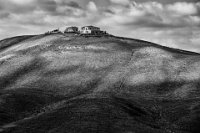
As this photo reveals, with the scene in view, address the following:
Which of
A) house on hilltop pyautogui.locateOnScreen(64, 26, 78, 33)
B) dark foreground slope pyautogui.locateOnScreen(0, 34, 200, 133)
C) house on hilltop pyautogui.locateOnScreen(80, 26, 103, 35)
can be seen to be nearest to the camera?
dark foreground slope pyautogui.locateOnScreen(0, 34, 200, 133)

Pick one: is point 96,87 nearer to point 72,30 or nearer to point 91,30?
point 91,30

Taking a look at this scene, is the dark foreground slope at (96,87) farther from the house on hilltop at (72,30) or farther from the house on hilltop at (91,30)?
the house on hilltop at (72,30)

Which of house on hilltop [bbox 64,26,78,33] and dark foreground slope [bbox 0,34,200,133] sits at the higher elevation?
house on hilltop [bbox 64,26,78,33]

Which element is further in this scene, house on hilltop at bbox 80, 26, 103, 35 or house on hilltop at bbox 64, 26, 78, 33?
house on hilltop at bbox 64, 26, 78, 33

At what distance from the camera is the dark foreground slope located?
59.3 m

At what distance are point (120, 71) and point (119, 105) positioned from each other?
36.4 metres

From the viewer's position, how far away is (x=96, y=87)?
95.7 m

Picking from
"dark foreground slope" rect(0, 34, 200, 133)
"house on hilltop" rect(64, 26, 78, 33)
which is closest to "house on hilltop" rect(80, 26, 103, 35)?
"house on hilltop" rect(64, 26, 78, 33)

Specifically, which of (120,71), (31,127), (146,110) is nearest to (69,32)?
(120,71)

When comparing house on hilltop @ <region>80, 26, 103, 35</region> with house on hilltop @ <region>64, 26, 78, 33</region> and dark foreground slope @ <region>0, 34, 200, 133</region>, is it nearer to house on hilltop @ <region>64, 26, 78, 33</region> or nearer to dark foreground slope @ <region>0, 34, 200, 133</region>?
house on hilltop @ <region>64, 26, 78, 33</region>

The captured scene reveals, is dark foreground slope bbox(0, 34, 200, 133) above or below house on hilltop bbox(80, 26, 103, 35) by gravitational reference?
below

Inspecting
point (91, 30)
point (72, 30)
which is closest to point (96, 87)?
point (91, 30)

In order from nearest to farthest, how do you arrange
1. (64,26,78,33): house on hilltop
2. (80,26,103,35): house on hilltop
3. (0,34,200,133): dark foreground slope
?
(0,34,200,133): dark foreground slope < (80,26,103,35): house on hilltop < (64,26,78,33): house on hilltop

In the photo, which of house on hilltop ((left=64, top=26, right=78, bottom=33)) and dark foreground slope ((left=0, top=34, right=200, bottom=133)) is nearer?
dark foreground slope ((left=0, top=34, right=200, bottom=133))
